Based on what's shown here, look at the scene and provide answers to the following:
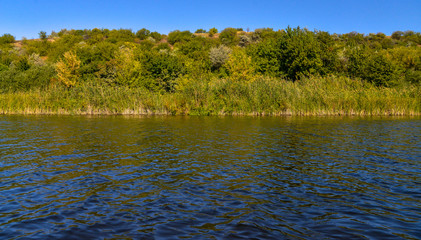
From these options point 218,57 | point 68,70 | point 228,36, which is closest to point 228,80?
point 68,70

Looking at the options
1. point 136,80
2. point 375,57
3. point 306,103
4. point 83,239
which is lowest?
point 83,239

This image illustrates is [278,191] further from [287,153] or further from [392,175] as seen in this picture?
[287,153]

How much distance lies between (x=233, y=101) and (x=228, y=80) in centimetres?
350

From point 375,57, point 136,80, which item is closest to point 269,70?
point 375,57

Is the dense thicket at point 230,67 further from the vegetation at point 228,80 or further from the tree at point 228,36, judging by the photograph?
the tree at point 228,36

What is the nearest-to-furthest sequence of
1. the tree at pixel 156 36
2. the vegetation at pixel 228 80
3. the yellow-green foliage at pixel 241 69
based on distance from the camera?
1. the vegetation at pixel 228 80
2. the yellow-green foliage at pixel 241 69
3. the tree at pixel 156 36

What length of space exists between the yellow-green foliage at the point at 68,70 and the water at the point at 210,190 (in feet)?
138

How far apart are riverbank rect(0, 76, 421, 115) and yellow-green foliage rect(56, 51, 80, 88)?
18.5 meters

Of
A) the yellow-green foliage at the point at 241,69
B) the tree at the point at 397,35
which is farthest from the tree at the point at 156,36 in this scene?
the tree at the point at 397,35

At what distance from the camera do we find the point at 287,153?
41.4 ft

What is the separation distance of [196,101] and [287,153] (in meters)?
22.0

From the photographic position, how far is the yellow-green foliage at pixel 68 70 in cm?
5325

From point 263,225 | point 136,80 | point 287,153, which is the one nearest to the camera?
point 263,225

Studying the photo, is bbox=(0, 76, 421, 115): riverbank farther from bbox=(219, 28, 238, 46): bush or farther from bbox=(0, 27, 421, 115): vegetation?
bbox=(219, 28, 238, 46): bush
